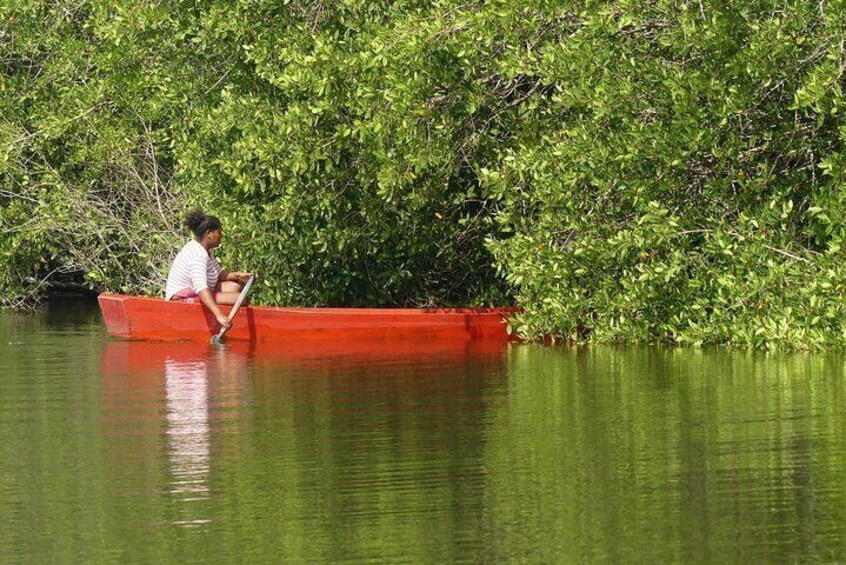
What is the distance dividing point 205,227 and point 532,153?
146 inches

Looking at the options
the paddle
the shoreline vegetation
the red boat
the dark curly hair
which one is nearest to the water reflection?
the paddle

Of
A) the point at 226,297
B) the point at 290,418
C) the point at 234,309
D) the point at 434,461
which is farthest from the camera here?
the point at 226,297

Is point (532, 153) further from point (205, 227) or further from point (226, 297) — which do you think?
point (226, 297)

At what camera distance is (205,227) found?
17.4 m

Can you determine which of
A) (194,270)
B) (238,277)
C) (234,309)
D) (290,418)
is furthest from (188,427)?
(238,277)

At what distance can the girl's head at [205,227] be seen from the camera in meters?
17.4

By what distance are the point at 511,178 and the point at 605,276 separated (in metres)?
1.23

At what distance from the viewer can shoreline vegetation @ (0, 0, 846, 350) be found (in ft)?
47.0

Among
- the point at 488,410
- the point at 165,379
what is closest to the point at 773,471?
the point at 488,410

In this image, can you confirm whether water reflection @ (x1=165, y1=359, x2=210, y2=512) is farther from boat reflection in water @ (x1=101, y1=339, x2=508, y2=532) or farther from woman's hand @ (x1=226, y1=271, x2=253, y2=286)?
woman's hand @ (x1=226, y1=271, x2=253, y2=286)

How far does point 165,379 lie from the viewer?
14320mm

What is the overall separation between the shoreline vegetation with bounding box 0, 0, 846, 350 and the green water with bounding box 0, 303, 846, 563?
895 mm

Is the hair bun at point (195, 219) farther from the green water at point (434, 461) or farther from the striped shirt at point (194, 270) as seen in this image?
the green water at point (434, 461)

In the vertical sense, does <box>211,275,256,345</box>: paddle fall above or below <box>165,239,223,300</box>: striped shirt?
below
